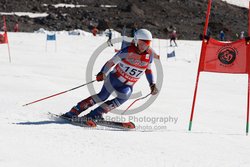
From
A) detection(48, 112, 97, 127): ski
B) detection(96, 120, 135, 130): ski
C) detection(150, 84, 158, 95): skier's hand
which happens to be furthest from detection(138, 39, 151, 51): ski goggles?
detection(48, 112, 97, 127): ski

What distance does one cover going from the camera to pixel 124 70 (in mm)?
7289

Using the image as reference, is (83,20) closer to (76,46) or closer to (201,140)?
(76,46)

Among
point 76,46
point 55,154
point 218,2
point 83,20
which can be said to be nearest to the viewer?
point 55,154

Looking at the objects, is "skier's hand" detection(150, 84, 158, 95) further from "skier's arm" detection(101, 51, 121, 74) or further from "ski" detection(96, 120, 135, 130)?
"skier's arm" detection(101, 51, 121, 74)

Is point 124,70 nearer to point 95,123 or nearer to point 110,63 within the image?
point 110,63

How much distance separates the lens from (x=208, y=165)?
529 cm

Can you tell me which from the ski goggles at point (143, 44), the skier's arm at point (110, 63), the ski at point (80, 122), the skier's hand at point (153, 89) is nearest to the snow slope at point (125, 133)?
the ski at point (80, 122)

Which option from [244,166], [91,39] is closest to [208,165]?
[244,166]

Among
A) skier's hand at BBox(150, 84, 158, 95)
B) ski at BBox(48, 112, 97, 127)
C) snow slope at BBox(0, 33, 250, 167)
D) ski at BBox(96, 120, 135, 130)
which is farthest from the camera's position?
skier's hand at BBox(150, 84, 158, 95)

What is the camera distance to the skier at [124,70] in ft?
23.6

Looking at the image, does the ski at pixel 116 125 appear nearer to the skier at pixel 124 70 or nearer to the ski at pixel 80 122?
the skier at pixel 124 70

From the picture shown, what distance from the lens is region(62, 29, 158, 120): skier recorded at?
718 cm

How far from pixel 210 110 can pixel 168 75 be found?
28.8 ft

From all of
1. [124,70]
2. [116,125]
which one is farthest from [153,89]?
[116,125]
